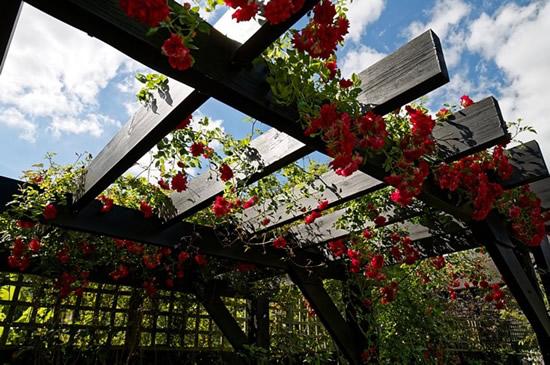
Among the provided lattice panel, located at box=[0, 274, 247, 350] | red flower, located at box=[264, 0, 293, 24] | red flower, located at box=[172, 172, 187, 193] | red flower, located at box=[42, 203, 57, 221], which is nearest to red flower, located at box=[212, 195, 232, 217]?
red flower, located at box=[172, 172, 187, 193]

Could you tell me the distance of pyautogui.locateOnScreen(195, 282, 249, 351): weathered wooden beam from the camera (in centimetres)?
425

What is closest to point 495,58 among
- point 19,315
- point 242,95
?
point 242,95

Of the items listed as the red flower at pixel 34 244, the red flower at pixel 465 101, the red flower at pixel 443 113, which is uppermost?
the red flower at pixel 465 101

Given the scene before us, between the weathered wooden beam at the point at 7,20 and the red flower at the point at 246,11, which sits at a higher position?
the red flower at the point at 246,11

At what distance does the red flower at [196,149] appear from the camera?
6.27 feet

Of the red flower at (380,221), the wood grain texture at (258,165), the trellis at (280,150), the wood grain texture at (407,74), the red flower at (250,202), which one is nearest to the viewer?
the trellis at (280,150)

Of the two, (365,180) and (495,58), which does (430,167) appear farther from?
(495,58)

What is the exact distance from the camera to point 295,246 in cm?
338

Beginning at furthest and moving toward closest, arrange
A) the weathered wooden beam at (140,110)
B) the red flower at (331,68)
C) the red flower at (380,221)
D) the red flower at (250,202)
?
the red flower at (380,221)
the red flower at (250,202)
the red flower at (331,68)
the weathered wooden beam at (140,110)

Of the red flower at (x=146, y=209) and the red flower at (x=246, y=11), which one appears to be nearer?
the red flower at (x=246, y=11)

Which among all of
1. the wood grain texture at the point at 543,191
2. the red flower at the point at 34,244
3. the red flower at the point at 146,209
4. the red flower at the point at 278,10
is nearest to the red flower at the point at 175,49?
the red flower at the point at 278,10

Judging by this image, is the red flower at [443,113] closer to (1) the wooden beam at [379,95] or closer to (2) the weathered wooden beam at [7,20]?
(1) the wooden beam at [379,95]

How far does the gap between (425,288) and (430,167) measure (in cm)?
227

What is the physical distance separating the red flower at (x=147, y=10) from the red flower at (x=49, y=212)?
1.85 m
